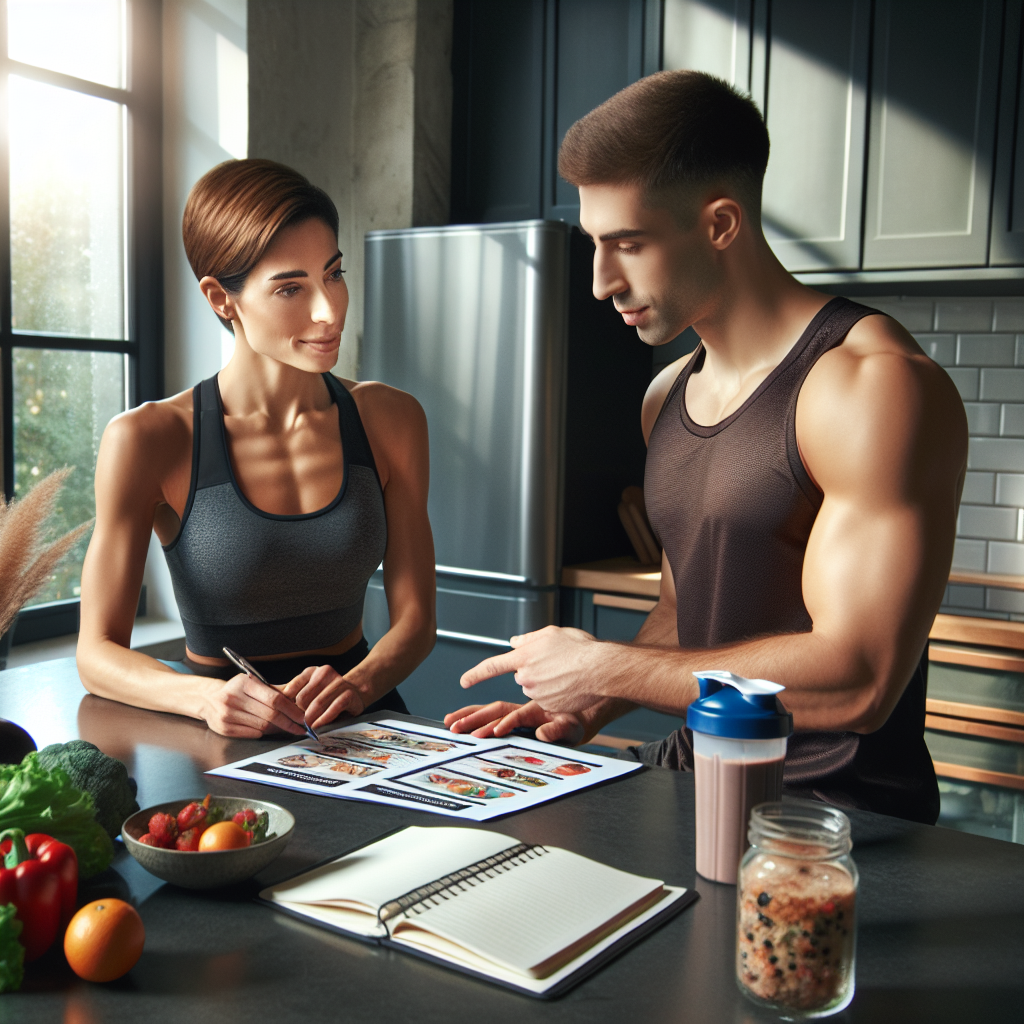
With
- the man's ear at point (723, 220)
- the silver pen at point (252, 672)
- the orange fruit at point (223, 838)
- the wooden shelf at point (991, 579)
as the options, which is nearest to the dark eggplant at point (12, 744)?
the silver pen at point (252, 672)

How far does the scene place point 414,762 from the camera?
128cm

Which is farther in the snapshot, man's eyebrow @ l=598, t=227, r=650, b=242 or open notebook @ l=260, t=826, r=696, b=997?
man's eyebrow @ l=598, t=227, r=650, b=242

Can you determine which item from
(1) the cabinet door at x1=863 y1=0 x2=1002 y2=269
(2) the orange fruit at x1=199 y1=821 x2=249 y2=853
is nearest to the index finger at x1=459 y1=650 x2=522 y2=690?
(2) the orange fruit at x1=199 y1=821 x2=249 y2=853

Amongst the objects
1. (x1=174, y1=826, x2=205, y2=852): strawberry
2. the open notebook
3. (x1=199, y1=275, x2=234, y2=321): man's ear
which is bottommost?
the open notebook

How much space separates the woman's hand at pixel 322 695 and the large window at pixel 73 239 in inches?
70.2

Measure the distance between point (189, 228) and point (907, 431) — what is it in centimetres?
118

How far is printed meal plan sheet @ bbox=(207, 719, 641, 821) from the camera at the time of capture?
3.80ft

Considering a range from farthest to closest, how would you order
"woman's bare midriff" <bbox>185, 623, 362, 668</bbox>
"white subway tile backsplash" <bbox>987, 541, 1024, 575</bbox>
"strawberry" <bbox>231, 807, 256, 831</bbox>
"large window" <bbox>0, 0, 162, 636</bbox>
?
"white subway tile backsplash" <bbox>987, 541, 1024, 575</bbox>, "large window" <bbox>0, 0, 162, 636</bbox>, "woman's bare midriff" <bbox>185, 623, 362, 668</bbox>, "strawberry" <bbox>231, 807, 256, 831</bbox>

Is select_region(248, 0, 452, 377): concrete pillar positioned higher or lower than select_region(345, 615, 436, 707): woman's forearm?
higher

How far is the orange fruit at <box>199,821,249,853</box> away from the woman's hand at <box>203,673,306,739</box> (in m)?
0.44

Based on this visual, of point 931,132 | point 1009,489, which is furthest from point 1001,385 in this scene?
point 931,132

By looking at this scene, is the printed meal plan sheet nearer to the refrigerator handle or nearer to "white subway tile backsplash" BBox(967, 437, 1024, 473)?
the refrigerator handle

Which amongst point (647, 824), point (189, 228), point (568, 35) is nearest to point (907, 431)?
point (647, 824)

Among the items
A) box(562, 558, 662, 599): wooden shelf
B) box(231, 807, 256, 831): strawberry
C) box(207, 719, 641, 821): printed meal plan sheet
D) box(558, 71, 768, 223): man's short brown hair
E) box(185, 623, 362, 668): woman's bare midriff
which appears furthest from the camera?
box(562, 558, 662, 599): wooden shelf
